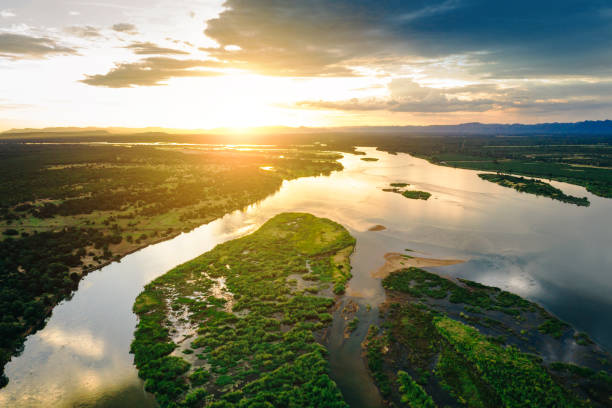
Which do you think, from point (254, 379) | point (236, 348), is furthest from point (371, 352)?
point (236, 348)

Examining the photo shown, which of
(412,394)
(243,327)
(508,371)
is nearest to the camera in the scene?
(412,394)

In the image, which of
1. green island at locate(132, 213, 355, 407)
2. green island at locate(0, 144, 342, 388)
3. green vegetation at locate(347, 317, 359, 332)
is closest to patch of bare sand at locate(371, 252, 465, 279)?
green island at locate(132, 213, 355, 407)

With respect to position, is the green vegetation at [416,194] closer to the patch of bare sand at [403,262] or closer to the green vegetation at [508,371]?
the patch of bare sand at [403,262]

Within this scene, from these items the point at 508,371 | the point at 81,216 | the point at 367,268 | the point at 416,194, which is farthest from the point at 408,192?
the point at 81,216

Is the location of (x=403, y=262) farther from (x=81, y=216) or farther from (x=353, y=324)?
(x=81, y=216)

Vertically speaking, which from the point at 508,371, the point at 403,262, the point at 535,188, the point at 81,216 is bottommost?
the point at 508,371

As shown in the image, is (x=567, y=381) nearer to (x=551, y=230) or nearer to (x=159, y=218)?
(x=551, y=230)
